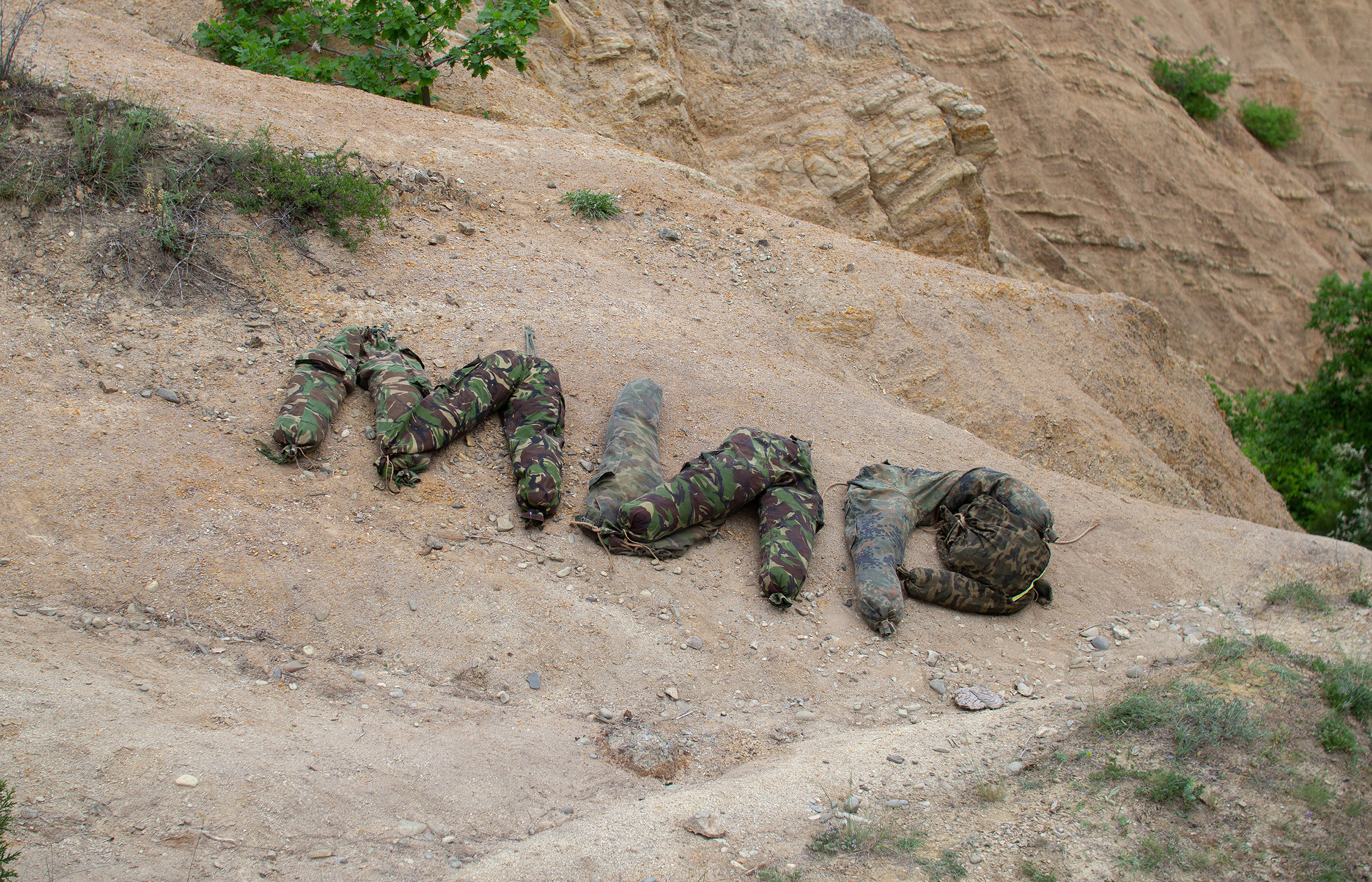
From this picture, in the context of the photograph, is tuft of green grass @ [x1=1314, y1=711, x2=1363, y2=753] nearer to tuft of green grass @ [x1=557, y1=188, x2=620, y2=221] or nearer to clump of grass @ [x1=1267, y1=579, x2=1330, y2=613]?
clump of grass @ [x1=1267, y1=579, x2=1330, y2=613]

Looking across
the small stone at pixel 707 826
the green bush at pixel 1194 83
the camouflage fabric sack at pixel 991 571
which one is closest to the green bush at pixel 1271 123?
the green bush at pixel 1194 83

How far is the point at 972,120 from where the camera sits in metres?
11.5

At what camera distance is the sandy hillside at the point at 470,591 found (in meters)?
2.88

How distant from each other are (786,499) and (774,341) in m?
2.37

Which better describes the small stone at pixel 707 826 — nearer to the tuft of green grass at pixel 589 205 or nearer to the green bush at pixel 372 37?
the tuft of green grass at pixel 589 205

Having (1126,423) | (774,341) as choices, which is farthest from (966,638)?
(1126,423)

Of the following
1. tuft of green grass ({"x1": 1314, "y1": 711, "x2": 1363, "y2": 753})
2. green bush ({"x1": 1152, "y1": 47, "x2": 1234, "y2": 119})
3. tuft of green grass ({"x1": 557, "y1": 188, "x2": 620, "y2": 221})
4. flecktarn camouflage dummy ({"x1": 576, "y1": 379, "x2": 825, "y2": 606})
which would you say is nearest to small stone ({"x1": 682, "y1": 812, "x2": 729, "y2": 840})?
flecktarn camouflage dummy ({"x1": 576, "y1": 379, "x2": 825, "y2": 606})

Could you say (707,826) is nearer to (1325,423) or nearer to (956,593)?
(956,593)

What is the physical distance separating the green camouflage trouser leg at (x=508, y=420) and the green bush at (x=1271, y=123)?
20021mm

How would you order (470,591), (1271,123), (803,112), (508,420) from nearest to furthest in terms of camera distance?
(470,591) → (508,420) → (803,112) → (1271,123)

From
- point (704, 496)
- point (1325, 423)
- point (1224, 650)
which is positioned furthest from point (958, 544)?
point (1325, 423)

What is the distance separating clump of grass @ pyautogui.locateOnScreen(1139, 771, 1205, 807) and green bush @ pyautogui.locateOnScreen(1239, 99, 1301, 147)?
20.4 metres

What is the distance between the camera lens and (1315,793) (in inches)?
128

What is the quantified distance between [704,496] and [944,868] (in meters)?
2.33
